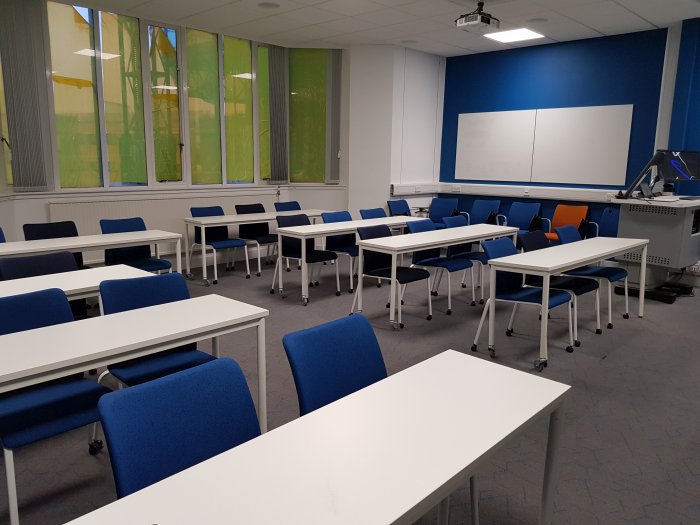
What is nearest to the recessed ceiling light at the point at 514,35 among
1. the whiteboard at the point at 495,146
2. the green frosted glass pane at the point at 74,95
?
the whiteboard at the point at 495,146

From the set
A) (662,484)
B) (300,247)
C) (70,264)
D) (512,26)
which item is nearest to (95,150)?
(300,247)

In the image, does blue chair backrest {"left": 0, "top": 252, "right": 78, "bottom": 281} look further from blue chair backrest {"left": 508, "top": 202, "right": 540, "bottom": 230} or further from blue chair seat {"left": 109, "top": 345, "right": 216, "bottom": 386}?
blue chair backrest {"left": 508, "top": 202, "right": 540, "bottom": 230}

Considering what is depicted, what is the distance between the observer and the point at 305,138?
29.3 ft

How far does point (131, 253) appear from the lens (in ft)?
18.1

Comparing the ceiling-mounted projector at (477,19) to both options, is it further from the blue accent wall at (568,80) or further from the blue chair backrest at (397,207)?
the blue chair backrest at (397,207)

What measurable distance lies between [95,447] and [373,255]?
3099mm

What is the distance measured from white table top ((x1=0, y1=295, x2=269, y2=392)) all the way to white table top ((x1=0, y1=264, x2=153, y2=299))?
66 cm

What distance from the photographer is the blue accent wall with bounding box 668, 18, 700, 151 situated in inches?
262

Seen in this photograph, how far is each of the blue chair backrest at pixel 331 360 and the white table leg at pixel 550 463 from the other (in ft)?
2.26

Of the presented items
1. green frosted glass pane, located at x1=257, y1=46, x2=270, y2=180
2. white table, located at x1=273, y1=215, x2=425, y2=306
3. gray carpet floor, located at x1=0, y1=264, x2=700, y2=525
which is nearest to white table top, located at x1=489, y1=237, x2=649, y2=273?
gray carpet floor, located at x1=0, y1=264, x2=700, y2=525

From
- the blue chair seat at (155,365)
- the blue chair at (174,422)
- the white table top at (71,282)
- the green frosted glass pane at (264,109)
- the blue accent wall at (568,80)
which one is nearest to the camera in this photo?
the blue chair at (174,422)

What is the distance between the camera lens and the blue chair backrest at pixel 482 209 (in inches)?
336

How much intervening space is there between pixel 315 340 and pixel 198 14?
19.8 ft

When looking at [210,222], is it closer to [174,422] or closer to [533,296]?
[533,296]
